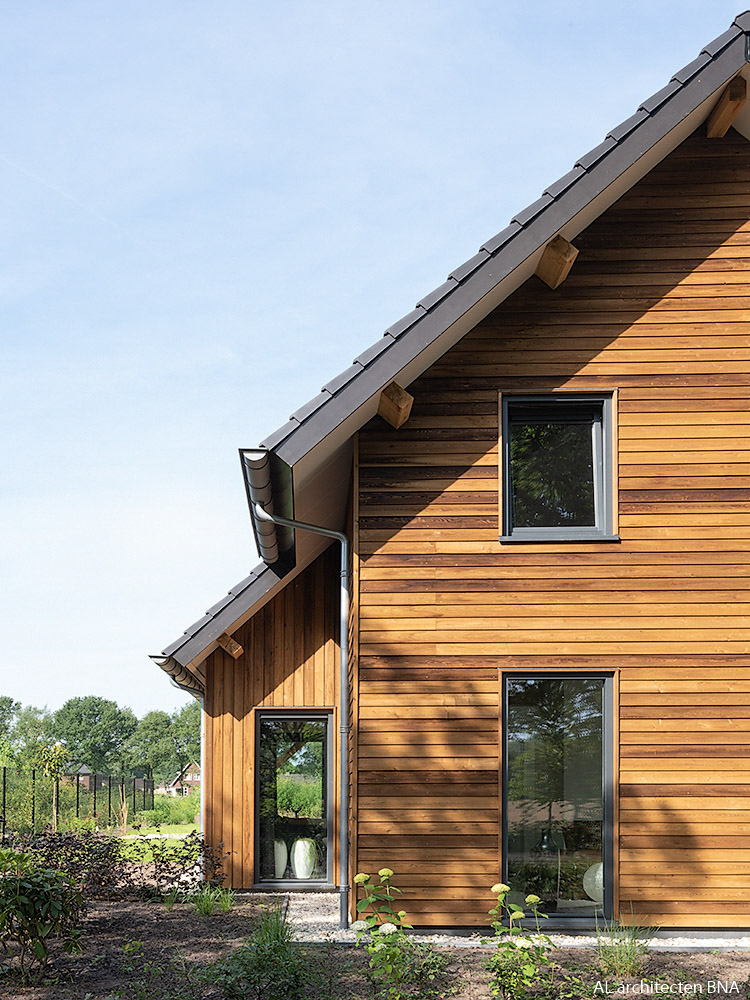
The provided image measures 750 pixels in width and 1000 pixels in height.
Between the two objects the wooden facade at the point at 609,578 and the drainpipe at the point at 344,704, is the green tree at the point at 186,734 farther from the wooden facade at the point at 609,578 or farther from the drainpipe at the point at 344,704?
the wooden facade at the point at 609,578

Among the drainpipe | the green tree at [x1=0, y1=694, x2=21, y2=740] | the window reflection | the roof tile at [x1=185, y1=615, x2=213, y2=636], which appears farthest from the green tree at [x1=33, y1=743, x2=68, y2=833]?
the green tree at [x1=0, y1=694, x2=21, y2=740]

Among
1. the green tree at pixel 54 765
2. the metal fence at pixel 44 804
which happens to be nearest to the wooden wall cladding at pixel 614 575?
the metal fence at pixel 44 804

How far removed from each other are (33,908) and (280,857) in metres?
5.05

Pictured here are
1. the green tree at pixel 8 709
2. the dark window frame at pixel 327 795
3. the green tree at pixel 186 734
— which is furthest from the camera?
the green tree at pixel 8 709

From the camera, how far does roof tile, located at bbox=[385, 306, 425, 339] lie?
24.8 feet

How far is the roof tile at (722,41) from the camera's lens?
26.4 ft

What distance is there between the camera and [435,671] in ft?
26.6

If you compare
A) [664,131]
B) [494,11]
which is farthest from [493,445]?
[494,11]

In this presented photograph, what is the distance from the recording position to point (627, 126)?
7836mm

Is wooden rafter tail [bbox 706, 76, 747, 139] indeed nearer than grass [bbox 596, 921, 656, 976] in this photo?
No

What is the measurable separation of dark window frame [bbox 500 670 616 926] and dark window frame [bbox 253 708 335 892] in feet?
12.6

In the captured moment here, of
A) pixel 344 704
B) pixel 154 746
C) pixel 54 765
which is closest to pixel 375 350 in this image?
pixel 344 704

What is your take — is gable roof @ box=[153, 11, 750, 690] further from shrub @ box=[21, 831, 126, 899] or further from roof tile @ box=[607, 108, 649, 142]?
shrub @ box=[21, 831, 126, 899]

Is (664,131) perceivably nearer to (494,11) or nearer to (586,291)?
(586,291)
